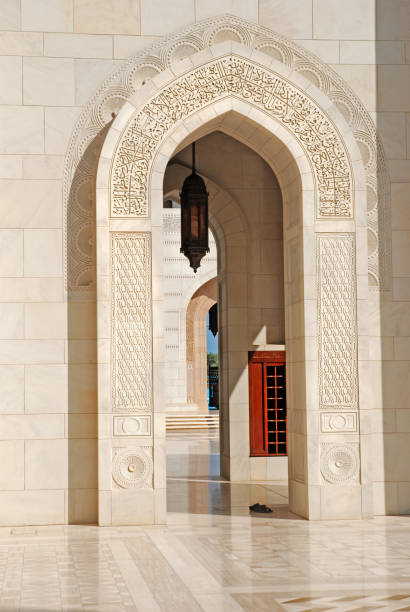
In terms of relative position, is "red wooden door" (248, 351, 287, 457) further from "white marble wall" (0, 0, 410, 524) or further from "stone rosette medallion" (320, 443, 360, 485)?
"stone rosette medallion" (320, 443, 360, 485)

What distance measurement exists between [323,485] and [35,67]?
14.9ft

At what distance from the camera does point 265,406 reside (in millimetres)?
10867

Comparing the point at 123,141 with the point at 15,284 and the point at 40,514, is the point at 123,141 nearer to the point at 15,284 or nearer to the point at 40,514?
the point at 15,284

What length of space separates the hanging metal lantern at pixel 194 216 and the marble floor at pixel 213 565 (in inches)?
118

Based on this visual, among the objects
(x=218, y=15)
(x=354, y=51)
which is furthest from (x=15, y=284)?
(x=354, y=51)

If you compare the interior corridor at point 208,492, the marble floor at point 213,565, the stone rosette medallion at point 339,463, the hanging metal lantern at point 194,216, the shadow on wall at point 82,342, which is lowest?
the marble floor at point 213,565

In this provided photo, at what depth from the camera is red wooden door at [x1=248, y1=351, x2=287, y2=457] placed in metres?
10.8

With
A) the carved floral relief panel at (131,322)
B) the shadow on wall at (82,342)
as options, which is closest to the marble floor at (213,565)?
the shadow on wall at (82,342)

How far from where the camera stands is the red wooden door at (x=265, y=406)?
35.3ft

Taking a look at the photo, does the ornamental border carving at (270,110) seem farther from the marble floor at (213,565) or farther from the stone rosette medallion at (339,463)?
the marble floor at (213,565)

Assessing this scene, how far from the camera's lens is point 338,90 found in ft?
26.7

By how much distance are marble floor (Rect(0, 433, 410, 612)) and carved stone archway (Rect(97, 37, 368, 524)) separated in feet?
1.57

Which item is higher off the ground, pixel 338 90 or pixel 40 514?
pixel 338 90

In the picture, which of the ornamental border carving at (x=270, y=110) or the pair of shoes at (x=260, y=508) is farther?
the pair of shoes at (x=260, y=508)
